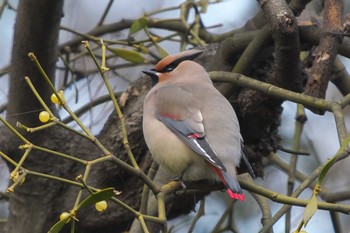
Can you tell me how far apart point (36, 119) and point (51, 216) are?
0.44 metres

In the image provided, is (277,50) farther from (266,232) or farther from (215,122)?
(266,232)

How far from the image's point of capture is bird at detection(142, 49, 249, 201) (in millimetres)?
2773

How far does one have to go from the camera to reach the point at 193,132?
2871mm

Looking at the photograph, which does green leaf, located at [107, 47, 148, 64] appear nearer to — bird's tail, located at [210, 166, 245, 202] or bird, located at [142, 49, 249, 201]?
bird, located at [142, 49, 249, 201]

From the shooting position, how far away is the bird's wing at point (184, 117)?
276cm

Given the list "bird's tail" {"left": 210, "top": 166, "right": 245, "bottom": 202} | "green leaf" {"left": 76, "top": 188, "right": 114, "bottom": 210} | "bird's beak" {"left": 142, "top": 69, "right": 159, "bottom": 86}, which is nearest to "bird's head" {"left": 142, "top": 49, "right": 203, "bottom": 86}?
"bird's beak" {"left": 142, "top": 69, "right": 159, "bottom": 86}

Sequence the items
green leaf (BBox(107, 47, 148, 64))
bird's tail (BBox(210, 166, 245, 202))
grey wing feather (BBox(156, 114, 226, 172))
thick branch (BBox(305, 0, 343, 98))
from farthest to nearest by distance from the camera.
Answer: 1. green leaf (BBox(107, 47, 148, 64))
2. thick branch (BBox(305, 0, 343, 98))
3. grey wing feather (BBox(156, 114, 226, 172))
4. bird's tail (BBox(210, 166, 245, 202))

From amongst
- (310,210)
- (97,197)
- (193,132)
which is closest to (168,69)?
(193,132)

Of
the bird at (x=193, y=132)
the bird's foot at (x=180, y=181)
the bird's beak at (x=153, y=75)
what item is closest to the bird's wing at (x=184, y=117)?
the bird at (x=193, y=132)

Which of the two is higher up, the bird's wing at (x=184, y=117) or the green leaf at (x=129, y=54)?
the bird's wing at (x=184, y=117)

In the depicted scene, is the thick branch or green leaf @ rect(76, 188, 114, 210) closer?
green leaf @ rect(76, 188, 114, 210)

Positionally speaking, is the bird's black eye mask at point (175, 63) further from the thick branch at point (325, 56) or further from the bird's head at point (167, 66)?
the thick branch at point (325, 56)

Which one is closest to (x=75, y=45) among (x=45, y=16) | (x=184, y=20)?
(x=184, y=20)

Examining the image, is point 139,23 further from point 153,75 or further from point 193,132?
point 193,132
